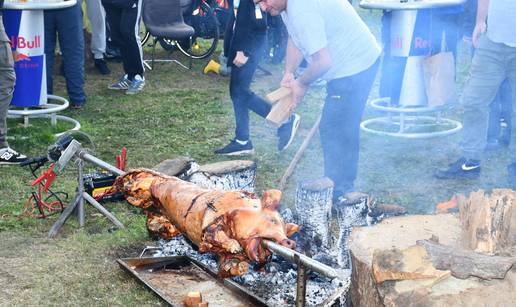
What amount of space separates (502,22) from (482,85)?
0.64 meters

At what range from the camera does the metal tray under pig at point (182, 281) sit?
4.85m

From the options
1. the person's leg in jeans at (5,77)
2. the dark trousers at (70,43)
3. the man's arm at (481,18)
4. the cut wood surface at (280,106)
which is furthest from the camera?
the dark trousers at (70,43)

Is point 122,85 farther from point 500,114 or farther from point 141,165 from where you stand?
point 500,114

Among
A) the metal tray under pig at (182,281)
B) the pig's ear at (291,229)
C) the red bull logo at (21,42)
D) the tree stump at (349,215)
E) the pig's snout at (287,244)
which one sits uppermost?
the red bull logo at (21,42)

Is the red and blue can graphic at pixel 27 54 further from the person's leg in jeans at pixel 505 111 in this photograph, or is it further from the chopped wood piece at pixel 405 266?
the chopped wood piece at pixel 405 266

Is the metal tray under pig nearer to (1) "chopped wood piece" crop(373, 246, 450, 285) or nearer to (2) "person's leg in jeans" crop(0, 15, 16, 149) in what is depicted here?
(1) "chopped wood piece" crop(373, 246, 450, 285)

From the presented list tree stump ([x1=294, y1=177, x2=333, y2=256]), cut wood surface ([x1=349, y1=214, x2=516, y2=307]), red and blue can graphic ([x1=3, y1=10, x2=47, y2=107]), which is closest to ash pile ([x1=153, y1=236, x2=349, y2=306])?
tree stump ([x1=294, y1=177, x2=333, y2=256])

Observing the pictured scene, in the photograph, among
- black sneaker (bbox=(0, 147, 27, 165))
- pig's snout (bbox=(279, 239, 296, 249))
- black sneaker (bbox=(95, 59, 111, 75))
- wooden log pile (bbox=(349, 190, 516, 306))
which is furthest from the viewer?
black sneaker (bbox=(95, 59, 111, 75))

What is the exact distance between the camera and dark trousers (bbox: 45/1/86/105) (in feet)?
30.6

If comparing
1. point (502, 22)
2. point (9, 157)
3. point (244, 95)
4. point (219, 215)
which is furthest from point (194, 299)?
point (502, 22)

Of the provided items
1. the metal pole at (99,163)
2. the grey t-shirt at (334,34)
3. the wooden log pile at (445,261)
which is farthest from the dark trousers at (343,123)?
the metal pole at (99,163)

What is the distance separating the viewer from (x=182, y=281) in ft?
16.9

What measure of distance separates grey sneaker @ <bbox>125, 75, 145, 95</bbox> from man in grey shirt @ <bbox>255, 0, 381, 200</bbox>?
447cm

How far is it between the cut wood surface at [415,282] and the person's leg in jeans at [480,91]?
2.61m
